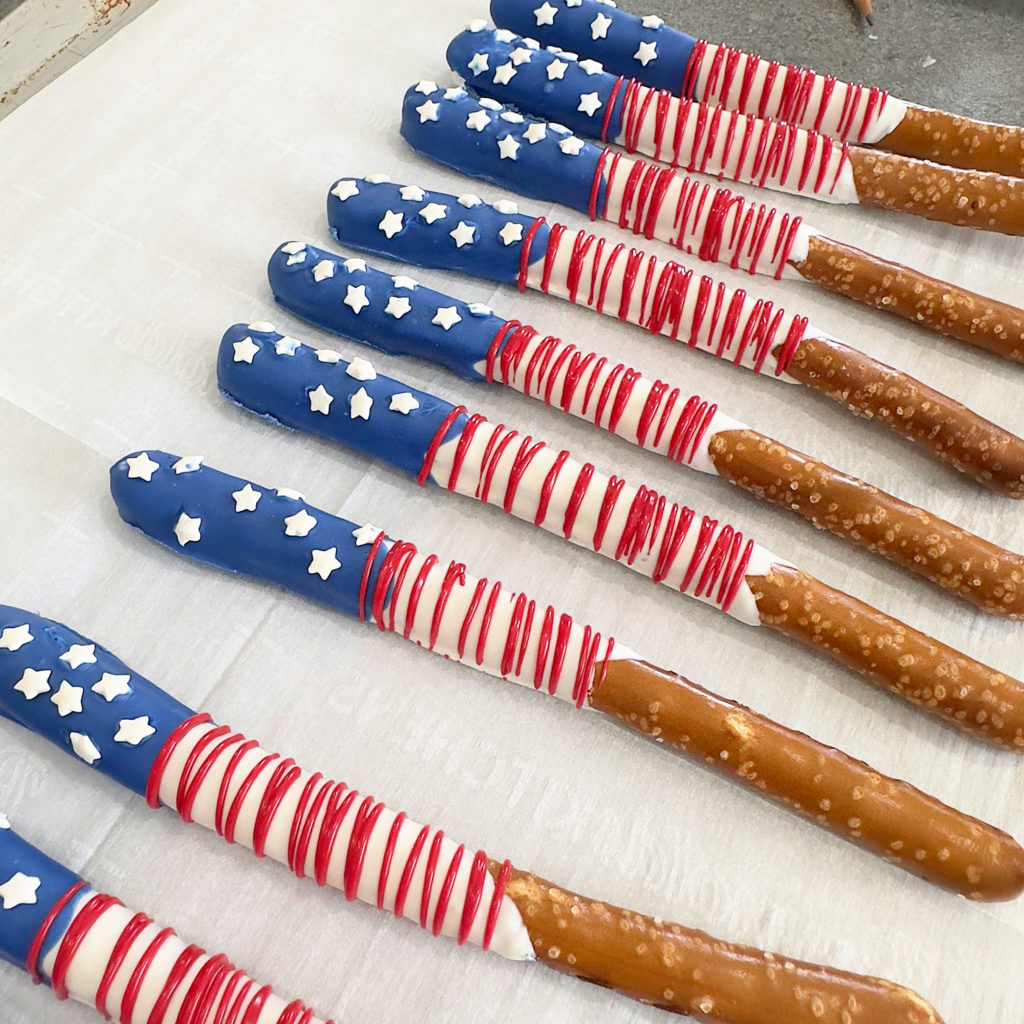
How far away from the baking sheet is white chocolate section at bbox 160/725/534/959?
47 millimetres

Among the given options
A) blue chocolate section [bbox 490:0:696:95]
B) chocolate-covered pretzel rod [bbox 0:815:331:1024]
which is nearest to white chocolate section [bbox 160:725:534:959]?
chocolate-covered pretzel rod [bbox 0:815:331:1024]

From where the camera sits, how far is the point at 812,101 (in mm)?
1319

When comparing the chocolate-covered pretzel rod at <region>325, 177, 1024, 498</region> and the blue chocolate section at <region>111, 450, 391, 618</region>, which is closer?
the blue chocolate section at <region>111, 450, 391, 618</region>

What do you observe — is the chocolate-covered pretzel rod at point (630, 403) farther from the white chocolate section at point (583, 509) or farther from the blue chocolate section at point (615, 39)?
the blue chocolate section at point (615, 39)

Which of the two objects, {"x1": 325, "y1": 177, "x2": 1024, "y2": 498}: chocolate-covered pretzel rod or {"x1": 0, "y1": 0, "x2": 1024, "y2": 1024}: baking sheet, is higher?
{"x1": 325, "y1": 177, "x2": 1024, "y2": 498}: chocolate-covered pretzel rod

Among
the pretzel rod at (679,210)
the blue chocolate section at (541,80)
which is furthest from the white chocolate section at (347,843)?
the blue chocolate section at (541,80)

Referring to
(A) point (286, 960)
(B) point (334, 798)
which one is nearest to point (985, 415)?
(B) point (334, 798)

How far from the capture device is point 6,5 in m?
1.35

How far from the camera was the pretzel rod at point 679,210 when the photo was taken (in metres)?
1.18

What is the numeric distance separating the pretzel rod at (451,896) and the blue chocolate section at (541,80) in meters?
0.97

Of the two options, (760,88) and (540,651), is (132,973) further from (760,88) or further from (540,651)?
(760,88)

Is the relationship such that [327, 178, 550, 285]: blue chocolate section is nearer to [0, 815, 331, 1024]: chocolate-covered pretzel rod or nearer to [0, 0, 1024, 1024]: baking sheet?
[0, 0, 1024, 1024]: baking sheet

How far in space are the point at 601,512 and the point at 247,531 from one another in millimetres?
377

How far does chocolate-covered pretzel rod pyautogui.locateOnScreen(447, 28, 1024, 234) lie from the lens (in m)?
1.24
